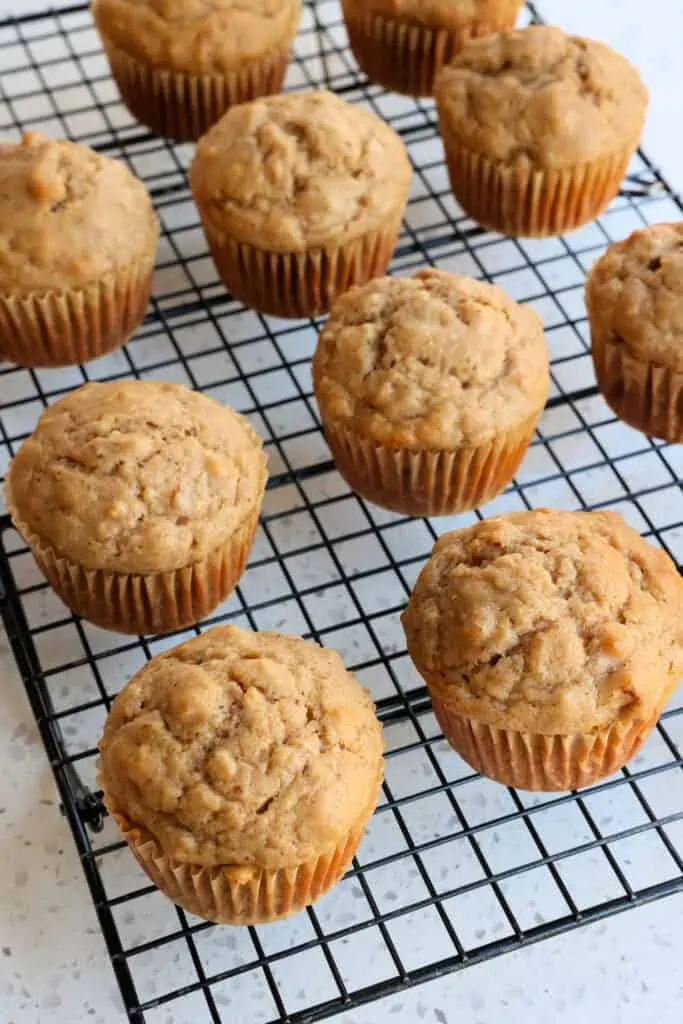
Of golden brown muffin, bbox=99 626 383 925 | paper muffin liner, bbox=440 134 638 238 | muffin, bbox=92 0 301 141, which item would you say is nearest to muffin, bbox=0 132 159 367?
muffin, bbox=92 0 301 141

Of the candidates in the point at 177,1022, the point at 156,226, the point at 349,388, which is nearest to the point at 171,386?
the point at 349,388

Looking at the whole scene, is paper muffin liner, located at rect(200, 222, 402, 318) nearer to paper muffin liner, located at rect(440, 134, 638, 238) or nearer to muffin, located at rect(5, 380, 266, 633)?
paper muffin liner, located at rect(440, 134, 638, 238)

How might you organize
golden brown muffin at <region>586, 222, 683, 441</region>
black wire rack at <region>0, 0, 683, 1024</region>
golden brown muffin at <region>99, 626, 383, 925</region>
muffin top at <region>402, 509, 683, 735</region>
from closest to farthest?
1. golden brown muffin at <region>99, 626, 383, 925</region>
2. muffin top at <region>402, 509, 683, 735</region>
3. black wire rack at <region>0, 0, 683, 1024</region>
4. golden brown muffin at <region>586, 222, 683, 441</region>

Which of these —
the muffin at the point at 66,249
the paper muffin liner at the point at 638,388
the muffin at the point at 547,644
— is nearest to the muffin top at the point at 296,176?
the muffin at the point at 66,249

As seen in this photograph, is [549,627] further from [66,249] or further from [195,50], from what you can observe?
[195,50]

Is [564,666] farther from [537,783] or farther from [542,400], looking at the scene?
[542,400]
